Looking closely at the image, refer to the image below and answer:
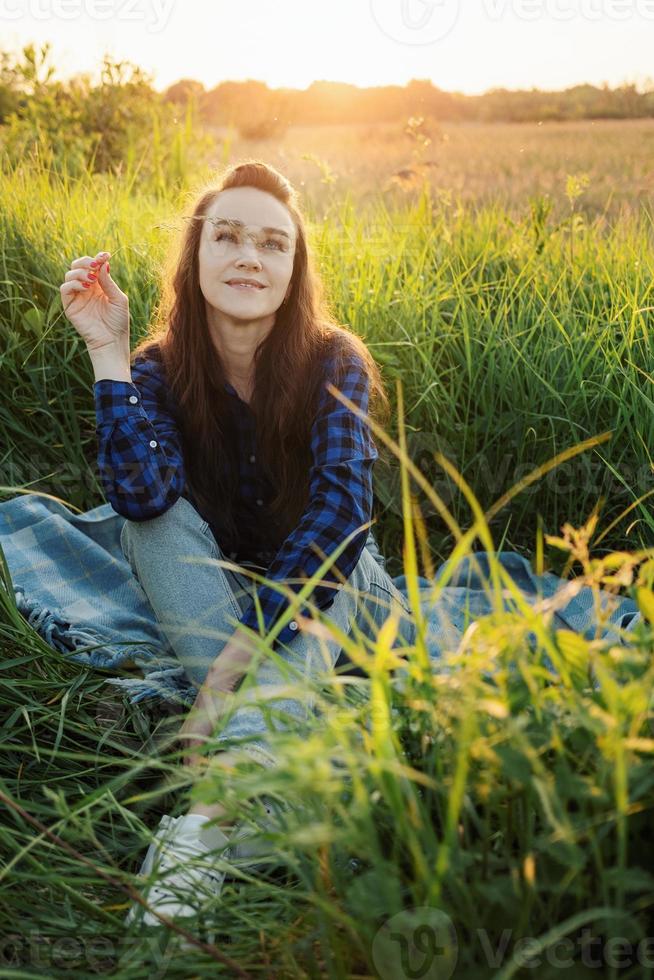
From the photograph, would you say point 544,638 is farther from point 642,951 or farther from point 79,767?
point 79,767

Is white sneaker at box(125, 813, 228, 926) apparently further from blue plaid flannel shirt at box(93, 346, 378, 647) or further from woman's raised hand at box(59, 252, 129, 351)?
woman's raised hand at box(59, 252, 129, 351)

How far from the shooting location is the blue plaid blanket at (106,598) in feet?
6.35

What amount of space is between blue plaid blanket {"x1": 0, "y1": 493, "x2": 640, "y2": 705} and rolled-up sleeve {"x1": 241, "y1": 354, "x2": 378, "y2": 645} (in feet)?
0.75

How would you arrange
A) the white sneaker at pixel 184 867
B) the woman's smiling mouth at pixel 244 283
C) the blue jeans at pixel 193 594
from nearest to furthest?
the white sneaker at pixel 184 867 < the blue jeans at pixel 193 594 < the woman's smiling mouth at pixel 244 283

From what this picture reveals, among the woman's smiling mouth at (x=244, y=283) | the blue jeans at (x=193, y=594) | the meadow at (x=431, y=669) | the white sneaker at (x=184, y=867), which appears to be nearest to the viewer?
the meadow at (x=431, y=669)

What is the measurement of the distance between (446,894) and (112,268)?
2510mm

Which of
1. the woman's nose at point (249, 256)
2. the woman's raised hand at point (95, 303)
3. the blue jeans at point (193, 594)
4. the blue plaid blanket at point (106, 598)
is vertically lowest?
the blue plaid blanket at point (106, 598)

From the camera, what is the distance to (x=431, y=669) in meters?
0.97

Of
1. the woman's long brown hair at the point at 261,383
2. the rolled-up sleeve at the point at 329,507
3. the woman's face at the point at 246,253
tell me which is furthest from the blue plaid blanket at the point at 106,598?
the woman's face at the point at 246,253

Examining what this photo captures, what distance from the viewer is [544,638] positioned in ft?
3.05

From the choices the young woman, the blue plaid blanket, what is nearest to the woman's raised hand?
the young woman

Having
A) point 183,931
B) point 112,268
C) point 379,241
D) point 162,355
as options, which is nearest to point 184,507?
point 162,355

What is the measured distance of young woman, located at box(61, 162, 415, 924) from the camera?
1.80 meters

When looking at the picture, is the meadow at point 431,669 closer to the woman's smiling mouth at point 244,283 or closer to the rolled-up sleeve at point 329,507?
the rolled-up sleeve at point 329,507
